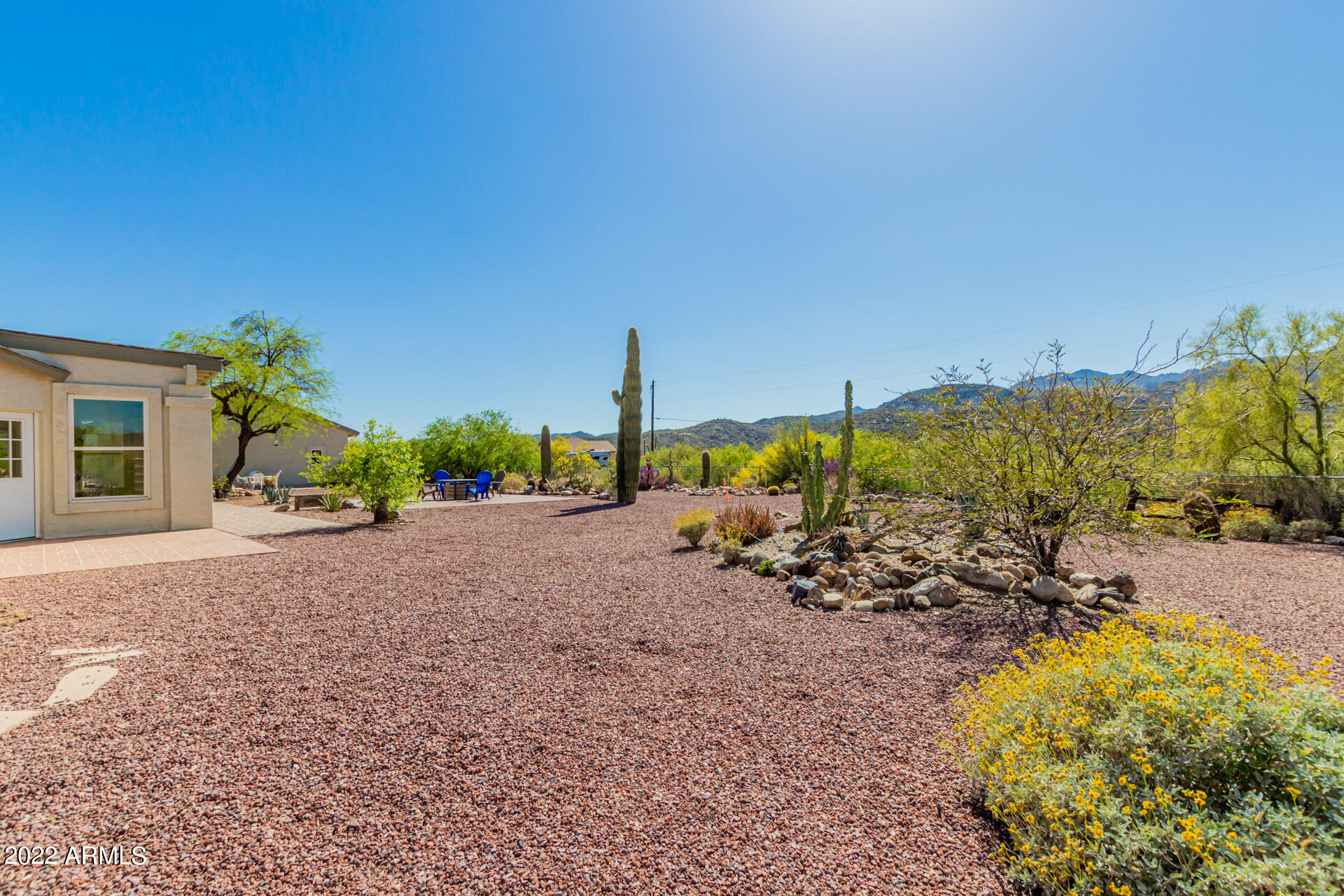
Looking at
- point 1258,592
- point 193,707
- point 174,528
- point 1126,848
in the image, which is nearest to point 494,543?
point 193,707

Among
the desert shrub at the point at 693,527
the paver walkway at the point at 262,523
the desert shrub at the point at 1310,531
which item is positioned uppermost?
the desert shrub at the point at 693,527

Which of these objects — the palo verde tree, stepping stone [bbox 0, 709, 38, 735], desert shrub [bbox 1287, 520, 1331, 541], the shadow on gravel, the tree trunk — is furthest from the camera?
the tree trunk

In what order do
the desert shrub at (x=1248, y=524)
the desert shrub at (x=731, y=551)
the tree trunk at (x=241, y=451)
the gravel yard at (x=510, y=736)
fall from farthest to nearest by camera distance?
the tree trunk at (x=241, y=451) < the desert shrub at (x=1248, y=524) < the desert shrub at (x=731, y=551) < the gravel yard at (x=510, y=736)

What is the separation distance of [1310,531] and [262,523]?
1808cm

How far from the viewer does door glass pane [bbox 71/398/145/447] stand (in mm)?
8125

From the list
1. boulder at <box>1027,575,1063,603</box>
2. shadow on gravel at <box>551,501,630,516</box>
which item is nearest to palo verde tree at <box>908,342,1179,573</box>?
boulder at <box>1027,575,1063,603</box>

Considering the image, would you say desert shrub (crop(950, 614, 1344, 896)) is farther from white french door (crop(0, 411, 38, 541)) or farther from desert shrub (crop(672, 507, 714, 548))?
white french door (crop(0, 411, 38, 541))

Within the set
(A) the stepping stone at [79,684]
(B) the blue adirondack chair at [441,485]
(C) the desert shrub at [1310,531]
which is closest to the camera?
(A) the stepping stone at [79,684]

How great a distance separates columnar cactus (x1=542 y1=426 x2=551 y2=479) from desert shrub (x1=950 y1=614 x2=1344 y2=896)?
1866 cm

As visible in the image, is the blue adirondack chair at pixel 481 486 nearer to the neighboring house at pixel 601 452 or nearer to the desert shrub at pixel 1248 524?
the neighboring house at pixel 601 452

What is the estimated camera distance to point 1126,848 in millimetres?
1439

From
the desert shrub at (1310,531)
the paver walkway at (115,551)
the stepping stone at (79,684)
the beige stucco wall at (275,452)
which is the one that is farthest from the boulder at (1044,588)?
the beige stucco wall at (275,452)

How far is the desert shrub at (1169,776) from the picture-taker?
1.34m

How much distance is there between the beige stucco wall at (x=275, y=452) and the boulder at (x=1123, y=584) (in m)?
23.4
